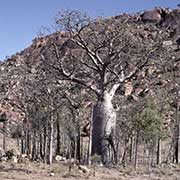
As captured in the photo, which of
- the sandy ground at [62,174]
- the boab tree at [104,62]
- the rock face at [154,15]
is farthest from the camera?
the rock face at [154,15]

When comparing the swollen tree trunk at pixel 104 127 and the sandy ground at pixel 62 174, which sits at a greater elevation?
the swollen tree trunk at pixel 104 127

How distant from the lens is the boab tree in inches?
756

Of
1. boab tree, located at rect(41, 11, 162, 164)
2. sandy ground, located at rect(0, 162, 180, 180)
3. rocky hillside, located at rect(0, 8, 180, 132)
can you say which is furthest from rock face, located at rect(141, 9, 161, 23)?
sandy ground, located at rect(0, 162, 180, 180)

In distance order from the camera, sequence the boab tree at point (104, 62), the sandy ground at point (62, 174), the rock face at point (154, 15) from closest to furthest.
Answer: the sandy ground at point (62, 174)
the boab tree at point (104, 62)
the rock face at point (154, 15)

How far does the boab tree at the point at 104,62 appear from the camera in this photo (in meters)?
19.2

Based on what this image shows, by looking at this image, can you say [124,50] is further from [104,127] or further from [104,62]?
[104,127]

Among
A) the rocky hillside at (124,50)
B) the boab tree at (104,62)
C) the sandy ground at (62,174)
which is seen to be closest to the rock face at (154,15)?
the rocky hillside at (124,50)

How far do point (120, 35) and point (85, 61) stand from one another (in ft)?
7.20

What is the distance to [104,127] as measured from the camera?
758 inches

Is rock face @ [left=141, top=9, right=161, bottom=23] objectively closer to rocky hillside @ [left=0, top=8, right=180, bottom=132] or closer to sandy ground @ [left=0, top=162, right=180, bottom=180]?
rocky hillside @ [left=0, top=8, right=180, bottom=132]

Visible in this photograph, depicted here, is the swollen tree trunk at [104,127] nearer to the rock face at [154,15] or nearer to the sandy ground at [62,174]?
the sandy ground at [62,174]

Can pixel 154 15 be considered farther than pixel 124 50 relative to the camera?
Yes

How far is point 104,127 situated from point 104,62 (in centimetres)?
269

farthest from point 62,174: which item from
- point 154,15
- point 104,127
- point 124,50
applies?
point 154,15
